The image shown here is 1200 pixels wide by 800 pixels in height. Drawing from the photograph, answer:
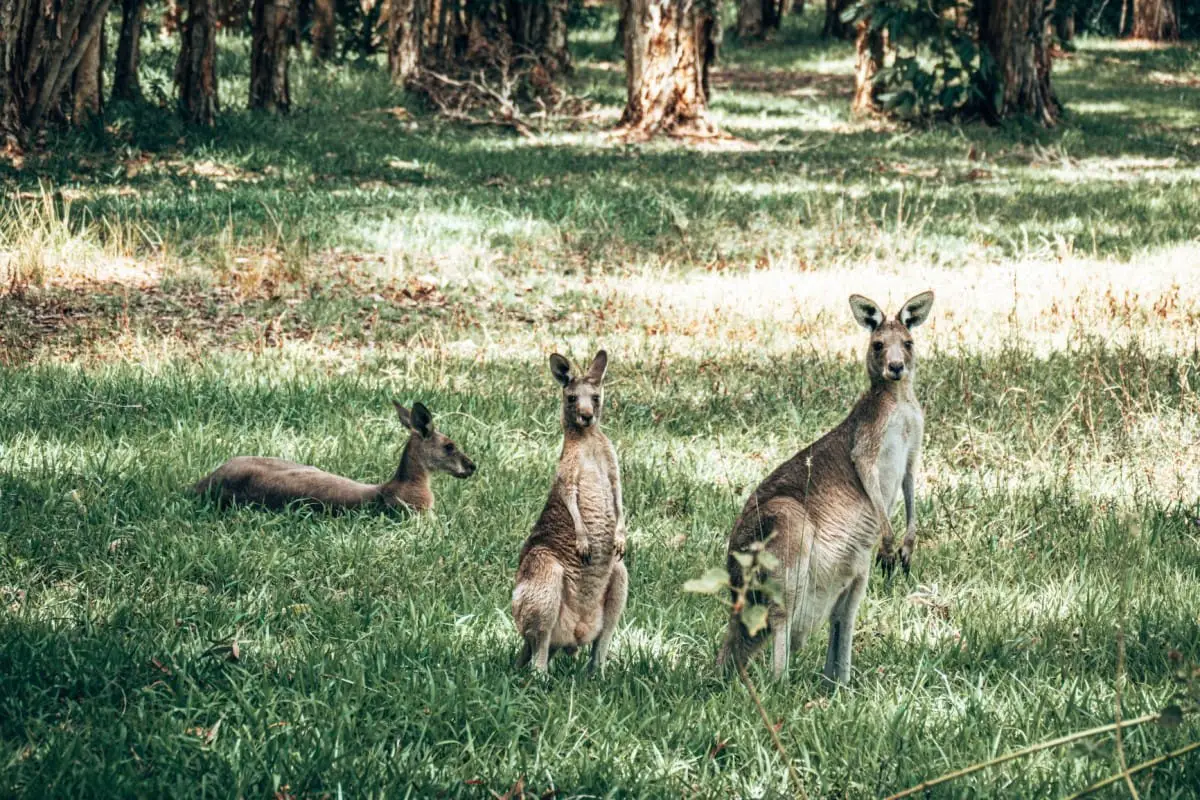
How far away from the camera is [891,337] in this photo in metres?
4.56

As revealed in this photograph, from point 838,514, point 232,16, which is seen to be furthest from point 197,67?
point 838,514

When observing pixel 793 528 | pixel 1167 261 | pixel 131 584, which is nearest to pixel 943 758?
pixel 793 528

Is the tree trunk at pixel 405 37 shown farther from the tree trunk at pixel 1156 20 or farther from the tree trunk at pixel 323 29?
the tree trunk at pixel 1156 20

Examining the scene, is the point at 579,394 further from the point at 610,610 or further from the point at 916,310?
the point at 916,310

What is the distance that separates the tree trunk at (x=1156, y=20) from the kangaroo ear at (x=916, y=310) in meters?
36.8

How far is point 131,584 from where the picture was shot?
522 cm

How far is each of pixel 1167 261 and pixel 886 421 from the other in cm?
800

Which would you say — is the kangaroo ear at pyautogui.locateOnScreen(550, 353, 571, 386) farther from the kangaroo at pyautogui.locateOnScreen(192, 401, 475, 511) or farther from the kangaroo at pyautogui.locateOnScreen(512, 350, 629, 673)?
the kangaroo at pyautogui.locateOnScreen(192, 401, 475, 511)

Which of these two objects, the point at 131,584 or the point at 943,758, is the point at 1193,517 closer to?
the point at 943,758

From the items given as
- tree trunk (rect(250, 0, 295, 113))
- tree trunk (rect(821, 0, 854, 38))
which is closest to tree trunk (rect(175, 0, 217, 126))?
tree trunk (rect(250, 0, 295, 113))

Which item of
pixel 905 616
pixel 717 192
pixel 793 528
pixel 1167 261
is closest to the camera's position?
pixel 793 528

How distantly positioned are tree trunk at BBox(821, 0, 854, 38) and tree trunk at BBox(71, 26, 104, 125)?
2652 centimetres

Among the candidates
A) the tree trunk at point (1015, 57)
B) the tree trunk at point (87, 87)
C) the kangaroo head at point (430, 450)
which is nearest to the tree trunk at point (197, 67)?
the tree trunk at point (87, 87)

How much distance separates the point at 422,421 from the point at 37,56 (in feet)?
36.3
